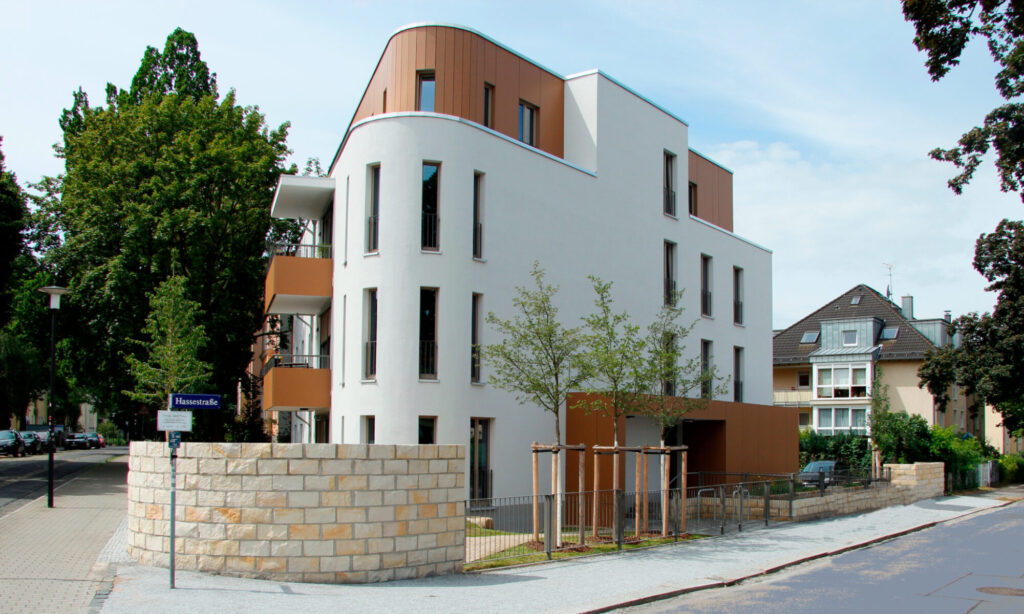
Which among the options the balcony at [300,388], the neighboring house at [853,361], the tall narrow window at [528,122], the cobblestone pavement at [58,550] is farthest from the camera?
the neighboring house at [853,361]

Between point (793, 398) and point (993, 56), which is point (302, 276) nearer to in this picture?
point (993, 56)

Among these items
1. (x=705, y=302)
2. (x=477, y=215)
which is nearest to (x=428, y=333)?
(x=477, y=215)

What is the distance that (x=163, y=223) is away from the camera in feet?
104

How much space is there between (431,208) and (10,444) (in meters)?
36.0

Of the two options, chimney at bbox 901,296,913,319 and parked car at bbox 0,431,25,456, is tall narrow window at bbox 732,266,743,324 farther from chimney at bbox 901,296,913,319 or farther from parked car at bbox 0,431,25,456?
parked car at bbox 0,431,25,456

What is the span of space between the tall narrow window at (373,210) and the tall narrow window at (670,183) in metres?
11.3

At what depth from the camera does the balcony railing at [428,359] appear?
21156mm

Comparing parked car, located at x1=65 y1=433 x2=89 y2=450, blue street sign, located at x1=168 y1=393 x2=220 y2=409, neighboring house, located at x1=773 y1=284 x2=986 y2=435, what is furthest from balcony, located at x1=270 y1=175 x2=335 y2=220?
parked car, located at x1=65 y1=433 x2=89 y2=450

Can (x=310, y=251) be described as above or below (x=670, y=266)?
above

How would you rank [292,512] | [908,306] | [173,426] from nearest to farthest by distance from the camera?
[173,426]
[292,512]
[908,306]

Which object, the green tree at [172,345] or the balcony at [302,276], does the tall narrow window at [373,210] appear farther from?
the green tree at [172,345]

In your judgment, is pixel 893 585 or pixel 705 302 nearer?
pixel 893 585

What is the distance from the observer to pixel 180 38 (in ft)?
146

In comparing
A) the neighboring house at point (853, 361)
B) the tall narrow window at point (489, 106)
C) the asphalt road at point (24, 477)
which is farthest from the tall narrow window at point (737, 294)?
the asphalt road at point (24, 477)
